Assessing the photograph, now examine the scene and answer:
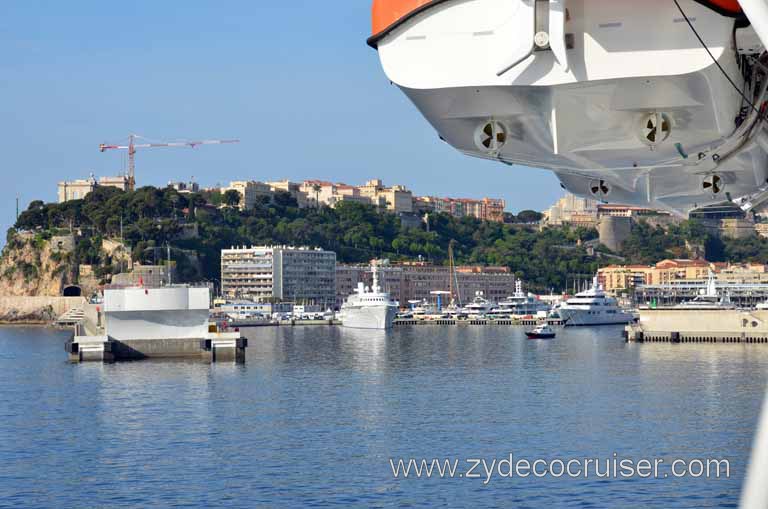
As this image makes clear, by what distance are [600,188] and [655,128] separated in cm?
232

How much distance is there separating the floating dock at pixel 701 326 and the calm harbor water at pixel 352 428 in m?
21.8

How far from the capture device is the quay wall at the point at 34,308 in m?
168

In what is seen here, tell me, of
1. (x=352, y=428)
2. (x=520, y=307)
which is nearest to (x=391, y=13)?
(x=352, y=428)

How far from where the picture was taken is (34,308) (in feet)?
561

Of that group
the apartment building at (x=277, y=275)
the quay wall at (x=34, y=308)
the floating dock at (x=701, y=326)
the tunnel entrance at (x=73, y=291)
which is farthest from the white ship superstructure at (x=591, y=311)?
the tunnel entrance at (x=73, y=291)

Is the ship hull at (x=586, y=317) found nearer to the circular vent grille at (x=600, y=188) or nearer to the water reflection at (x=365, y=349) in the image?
the water reflection at (x=365, y=349)

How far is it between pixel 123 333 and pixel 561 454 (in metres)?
37.7

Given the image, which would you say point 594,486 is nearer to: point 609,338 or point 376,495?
point 376,495

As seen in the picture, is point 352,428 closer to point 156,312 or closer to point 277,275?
point 156,312

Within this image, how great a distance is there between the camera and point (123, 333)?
64688mm

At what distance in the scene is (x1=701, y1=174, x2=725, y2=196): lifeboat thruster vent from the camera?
274 inches

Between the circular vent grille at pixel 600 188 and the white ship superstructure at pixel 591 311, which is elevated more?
the circular vent grille at pixel 600 188

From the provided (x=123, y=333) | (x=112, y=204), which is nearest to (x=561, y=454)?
(x=123, y=333)

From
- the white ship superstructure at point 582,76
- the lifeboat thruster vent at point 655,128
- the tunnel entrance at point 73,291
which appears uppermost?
the tunnel entrance at point 73,291
